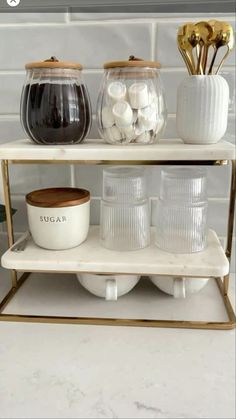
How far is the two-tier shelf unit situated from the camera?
1.61 ft

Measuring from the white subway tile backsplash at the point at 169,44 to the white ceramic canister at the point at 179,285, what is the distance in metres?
0.36

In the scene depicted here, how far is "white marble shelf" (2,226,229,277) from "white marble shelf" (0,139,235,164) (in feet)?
0.47

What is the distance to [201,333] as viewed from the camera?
1.68ft

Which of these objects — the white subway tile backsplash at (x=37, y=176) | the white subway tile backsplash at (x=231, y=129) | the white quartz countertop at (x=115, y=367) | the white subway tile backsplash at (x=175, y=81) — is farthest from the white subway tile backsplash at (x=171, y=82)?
the white quartz countertop at (x=115, y=367)

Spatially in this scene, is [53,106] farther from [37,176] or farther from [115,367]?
[115,367]

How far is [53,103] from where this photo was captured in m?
0.52

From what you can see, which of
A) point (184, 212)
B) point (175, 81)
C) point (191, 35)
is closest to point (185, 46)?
point (191, 35)

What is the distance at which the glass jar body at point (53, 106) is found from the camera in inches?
20.6

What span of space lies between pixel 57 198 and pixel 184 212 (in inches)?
7.7

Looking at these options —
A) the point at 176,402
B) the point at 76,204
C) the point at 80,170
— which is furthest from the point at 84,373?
the point at 80,170

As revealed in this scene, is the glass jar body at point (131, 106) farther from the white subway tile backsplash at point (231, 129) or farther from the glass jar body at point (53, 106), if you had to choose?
the white subway tile backsplash at point (231, 129)

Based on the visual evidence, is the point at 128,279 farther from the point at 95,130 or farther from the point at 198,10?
the point at 198,10

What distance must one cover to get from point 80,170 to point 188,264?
28 centimetres

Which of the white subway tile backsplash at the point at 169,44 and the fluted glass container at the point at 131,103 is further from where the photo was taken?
the white subway tile backsplash at the point at 169,44
